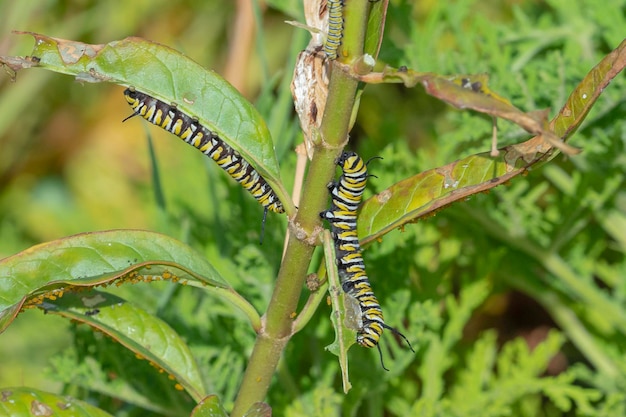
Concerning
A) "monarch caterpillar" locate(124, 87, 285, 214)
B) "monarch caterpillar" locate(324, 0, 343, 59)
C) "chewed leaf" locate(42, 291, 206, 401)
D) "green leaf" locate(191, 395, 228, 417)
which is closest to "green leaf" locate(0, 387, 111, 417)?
"chewed leaf" locate(42, 291, 206, 401)

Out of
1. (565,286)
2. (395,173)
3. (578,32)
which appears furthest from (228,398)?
(578,32)

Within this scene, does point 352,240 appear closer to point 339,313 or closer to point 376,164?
point 339,313

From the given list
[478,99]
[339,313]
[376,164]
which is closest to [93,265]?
[339,313]

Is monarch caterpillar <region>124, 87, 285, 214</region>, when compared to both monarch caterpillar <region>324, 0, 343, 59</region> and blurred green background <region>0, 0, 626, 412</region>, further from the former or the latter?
blurred green background <region>0, 0, 626, 412</region>

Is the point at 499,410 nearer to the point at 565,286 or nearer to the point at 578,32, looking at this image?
the point at 565,286

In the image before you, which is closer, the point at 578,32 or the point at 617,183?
the point at 617,183

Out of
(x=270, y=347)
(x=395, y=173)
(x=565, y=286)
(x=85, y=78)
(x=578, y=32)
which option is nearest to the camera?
(x=85, y=78)
